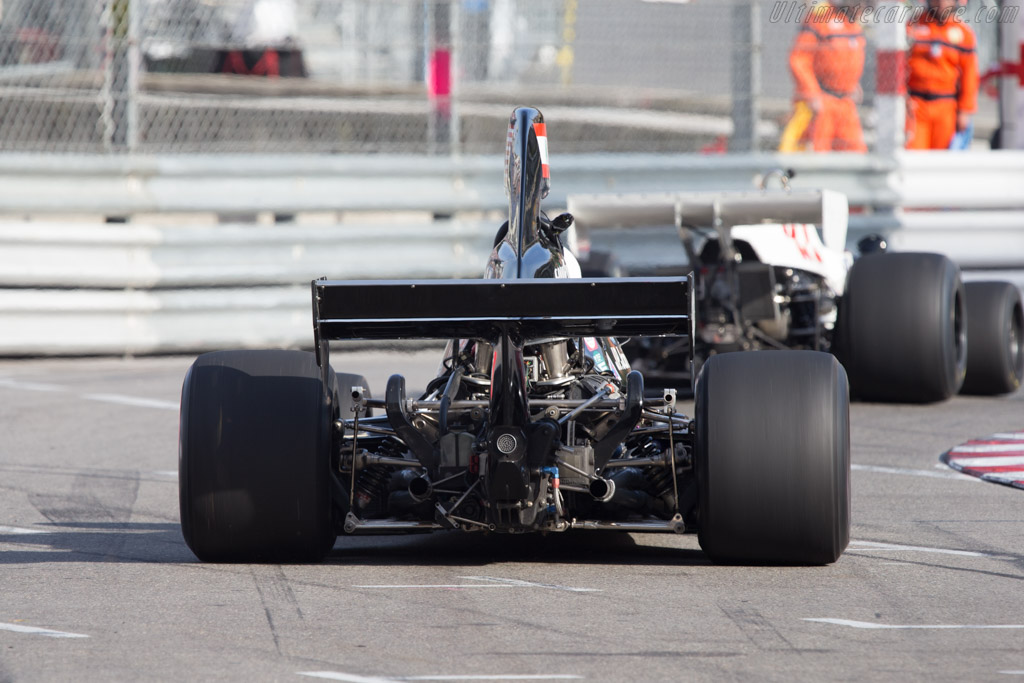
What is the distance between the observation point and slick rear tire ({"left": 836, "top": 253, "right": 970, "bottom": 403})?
9.94 m

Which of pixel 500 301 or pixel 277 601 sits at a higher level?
pixel 500 301

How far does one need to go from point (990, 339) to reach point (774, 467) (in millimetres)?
5658

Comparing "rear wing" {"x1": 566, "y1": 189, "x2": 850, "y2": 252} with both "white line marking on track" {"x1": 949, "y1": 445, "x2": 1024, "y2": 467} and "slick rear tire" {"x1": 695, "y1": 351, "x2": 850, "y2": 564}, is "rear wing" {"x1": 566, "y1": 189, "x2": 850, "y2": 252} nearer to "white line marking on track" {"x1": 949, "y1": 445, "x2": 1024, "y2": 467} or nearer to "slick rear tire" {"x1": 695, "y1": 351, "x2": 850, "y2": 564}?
"white line marking on track" {"x1": 949, "y1": 445, "x2": 1024, "y2": 467}

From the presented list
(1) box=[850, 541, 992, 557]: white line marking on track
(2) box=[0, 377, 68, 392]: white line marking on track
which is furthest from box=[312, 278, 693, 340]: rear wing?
(2) box=[0, 377, 68, 392]: white line marking on track

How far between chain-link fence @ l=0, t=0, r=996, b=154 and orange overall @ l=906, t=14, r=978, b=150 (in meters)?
0.85

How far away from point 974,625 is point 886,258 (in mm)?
5570

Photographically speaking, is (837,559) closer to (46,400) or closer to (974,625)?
(974,625)

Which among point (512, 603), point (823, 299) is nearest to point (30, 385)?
point (823, 299)

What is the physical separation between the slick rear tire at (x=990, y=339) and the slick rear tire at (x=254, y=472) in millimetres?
6108

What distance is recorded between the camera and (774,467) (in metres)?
5.49

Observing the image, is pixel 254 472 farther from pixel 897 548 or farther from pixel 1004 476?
pixel 1004 476

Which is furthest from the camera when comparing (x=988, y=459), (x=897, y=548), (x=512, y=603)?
(x=988, y=459)

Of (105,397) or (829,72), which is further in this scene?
(829,72)

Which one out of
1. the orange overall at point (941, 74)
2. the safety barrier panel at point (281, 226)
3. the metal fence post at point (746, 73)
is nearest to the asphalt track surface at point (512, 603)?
the safety barrier panel at point (281, 226)
